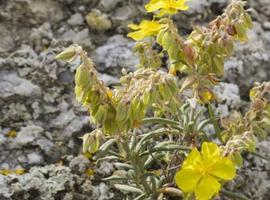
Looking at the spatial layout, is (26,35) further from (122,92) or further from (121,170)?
(122,92)

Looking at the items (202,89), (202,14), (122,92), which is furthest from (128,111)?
(202,14)

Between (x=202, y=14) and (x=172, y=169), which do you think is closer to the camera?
(x=172, y=169)

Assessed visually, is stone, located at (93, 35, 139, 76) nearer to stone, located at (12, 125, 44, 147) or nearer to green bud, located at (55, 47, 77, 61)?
stone, located at (12, 125, 44, 147)

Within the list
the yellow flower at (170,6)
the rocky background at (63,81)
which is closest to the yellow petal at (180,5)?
the yellow flower at (170,6)

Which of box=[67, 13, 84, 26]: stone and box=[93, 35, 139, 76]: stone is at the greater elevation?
box=[67, 13, 84, 26]: stone

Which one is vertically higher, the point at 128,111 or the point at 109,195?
the point at 128,111

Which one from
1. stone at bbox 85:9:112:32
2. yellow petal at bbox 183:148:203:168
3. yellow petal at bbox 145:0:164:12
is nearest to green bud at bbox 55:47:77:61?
yellow petal at bbox 145:0:164:12

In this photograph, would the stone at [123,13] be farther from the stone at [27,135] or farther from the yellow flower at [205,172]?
the yellow flower at [205,172]
